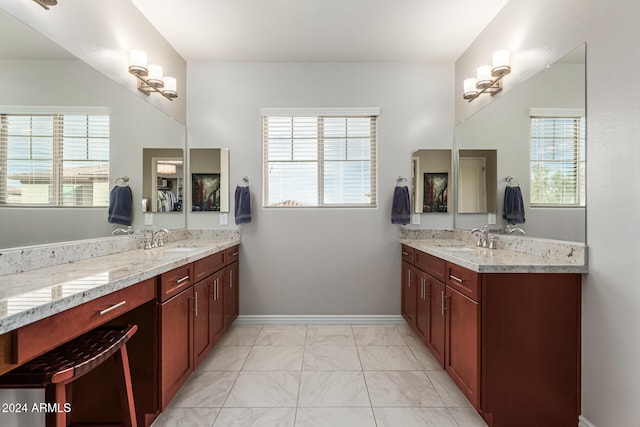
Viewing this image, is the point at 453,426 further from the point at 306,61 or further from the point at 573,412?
the point at 306,61

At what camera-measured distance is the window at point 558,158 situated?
5.57ft

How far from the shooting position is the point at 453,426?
1.71 metres

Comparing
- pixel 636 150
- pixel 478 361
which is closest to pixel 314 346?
pixel 478 361

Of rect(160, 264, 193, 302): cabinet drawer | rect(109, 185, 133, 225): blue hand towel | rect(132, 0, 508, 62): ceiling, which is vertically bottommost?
rect(160, 264, 193, 302): cabinet drawer

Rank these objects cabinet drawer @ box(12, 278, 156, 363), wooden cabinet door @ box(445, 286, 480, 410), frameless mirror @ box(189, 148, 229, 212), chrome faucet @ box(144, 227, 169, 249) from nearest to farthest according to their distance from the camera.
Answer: cabinet drawer @ box(12, 278, 156, 363) < wooden cabinet door @ box(445, 286, 480, 410) < chrome faucet @ box(144, 227, 169, 249) < frameless mirror @ box(189, 148, 229, 212)

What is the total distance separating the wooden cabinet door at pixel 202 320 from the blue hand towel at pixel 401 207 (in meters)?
1.82

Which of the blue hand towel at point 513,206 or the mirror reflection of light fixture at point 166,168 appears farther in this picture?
the mirror reflection of light fixture at point 166,168

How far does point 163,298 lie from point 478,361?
1737 mm

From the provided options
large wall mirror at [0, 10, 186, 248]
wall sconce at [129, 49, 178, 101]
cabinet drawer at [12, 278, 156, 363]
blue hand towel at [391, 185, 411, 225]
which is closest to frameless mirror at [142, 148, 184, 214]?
large wall mirror at [0, 10, 186, 248]

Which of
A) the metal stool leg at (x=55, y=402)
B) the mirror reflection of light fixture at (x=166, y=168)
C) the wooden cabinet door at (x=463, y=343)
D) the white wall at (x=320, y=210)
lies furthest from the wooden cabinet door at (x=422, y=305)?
the mirror reflection of light fixture at (x=166, y=168)

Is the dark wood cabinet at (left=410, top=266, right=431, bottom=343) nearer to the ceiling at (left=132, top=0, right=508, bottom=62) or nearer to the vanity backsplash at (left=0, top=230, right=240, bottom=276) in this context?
the ceiling at (left=132, top=0, right=508, bottom=62)

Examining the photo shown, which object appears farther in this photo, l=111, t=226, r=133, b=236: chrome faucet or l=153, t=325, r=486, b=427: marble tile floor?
l=111, t=226, r=133, b=236: chrome faucet

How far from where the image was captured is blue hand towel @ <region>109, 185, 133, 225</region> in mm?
2053

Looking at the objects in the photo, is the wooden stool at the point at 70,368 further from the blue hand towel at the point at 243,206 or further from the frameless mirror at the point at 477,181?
the frameless mirror at the point at 477,181
